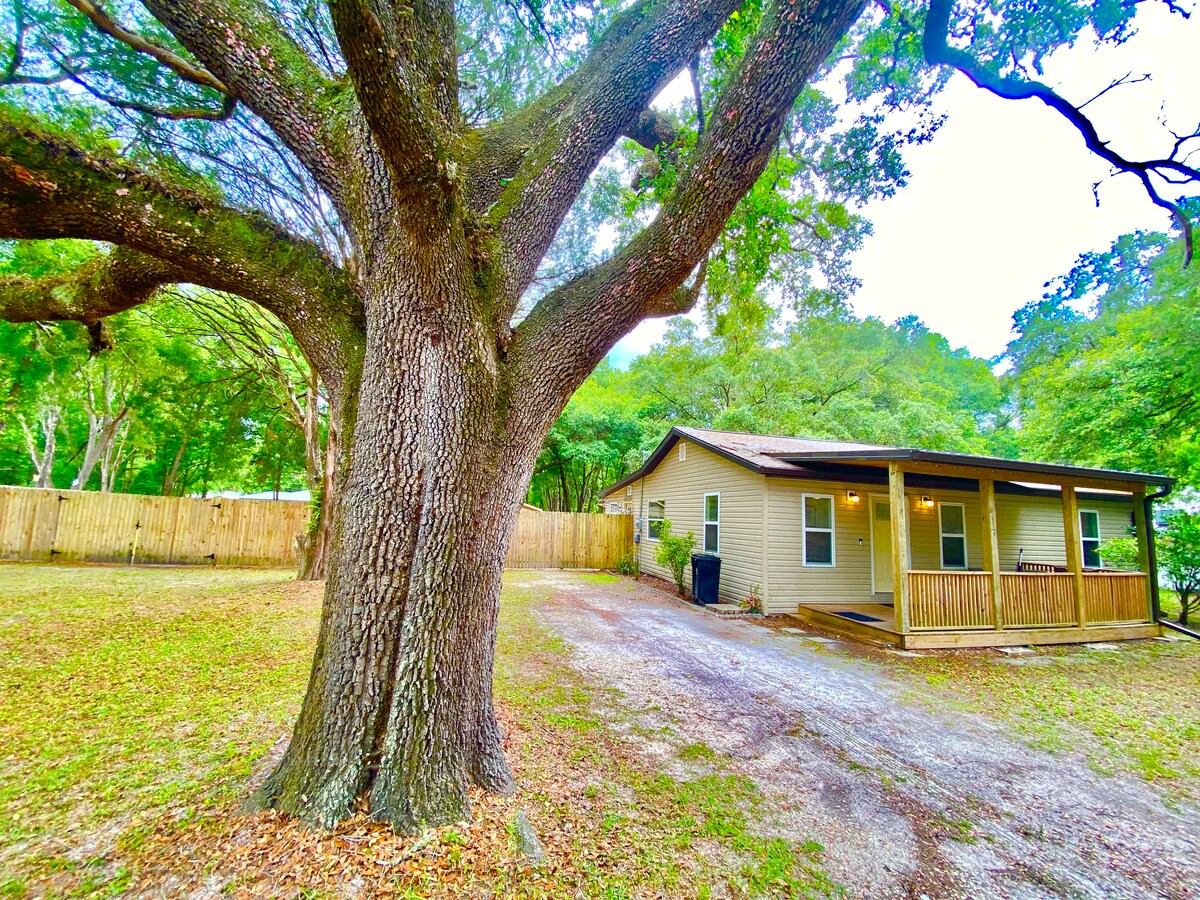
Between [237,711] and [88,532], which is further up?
[88,532]

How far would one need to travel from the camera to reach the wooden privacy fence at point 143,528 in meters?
9.25

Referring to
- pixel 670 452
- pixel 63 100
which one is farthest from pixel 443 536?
pixel 670 452

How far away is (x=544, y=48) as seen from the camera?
5.27 meters

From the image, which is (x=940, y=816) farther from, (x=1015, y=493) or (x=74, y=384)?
(x=74, y=384)

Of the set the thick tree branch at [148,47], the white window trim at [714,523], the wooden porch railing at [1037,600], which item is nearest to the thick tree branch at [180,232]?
the thick tree branch at [148,47]

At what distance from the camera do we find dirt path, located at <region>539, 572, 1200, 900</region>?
7.26 ft

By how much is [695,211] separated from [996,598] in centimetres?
765

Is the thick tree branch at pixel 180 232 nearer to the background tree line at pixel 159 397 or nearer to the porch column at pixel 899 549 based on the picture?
the background tree line at pixel 159 397

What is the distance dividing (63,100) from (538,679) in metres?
8.33

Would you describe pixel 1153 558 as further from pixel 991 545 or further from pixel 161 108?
pixel 161 108

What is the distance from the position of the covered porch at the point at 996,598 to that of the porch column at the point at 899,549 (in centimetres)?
1

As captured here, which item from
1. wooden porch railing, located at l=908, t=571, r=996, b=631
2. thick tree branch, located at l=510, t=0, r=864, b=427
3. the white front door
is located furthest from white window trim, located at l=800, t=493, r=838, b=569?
thick tree branch, located at l=510, t=0, r=864, b=427

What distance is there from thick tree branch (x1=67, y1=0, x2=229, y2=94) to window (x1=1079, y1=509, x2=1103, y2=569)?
666 inches

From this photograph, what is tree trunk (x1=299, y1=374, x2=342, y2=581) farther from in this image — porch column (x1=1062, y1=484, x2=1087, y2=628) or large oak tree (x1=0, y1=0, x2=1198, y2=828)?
porch column (x1=1062, y1=484, x2=1087, y2=628)
